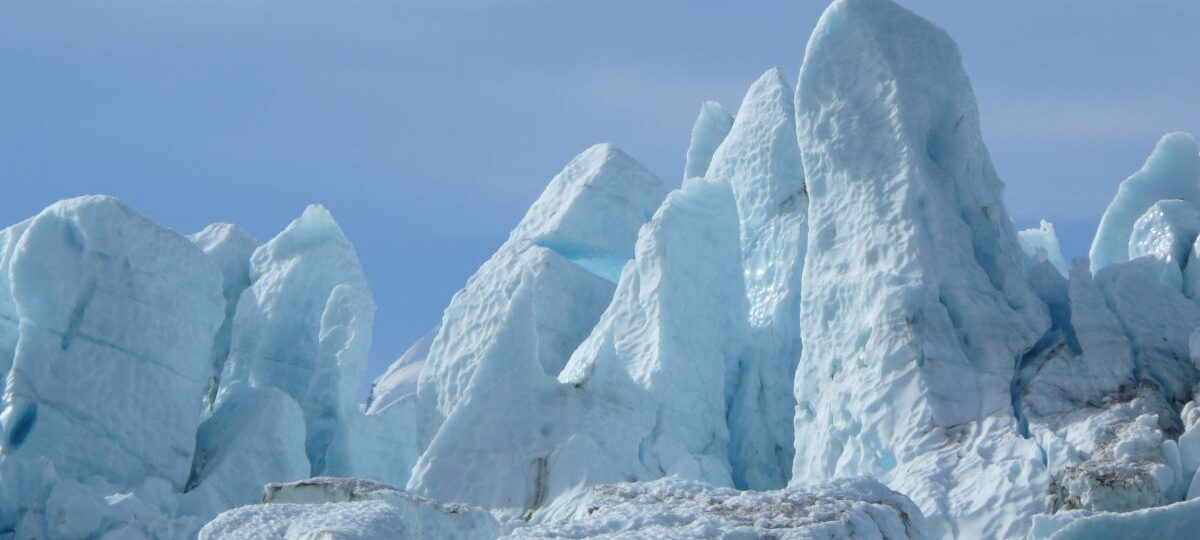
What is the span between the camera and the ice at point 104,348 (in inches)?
822

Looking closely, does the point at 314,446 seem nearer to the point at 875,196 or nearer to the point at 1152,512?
the point at 875,196

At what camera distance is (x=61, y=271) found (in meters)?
21.2

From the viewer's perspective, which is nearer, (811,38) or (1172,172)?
(811,38)

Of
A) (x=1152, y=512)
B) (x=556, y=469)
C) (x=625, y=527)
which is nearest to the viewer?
(x=625, y=527)

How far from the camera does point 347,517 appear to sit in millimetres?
11914

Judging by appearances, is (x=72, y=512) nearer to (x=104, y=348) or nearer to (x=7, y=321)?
(x=104, y=348)

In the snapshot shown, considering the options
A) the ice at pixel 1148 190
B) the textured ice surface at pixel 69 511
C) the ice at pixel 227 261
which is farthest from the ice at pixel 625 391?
the ice at pixel 227 261

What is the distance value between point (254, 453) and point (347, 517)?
33.8 feet

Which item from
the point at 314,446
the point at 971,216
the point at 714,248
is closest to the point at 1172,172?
the point at 971,216

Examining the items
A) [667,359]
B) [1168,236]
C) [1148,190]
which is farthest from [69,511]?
[1148,190]

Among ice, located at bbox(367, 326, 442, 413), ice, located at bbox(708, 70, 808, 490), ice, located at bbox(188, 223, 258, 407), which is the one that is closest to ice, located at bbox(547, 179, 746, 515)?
ice, located at bbox(708, 70, 808, 490)

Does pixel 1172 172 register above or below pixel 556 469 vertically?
above

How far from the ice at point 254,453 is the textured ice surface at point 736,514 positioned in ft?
35.8

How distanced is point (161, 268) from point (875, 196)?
9.35 m
